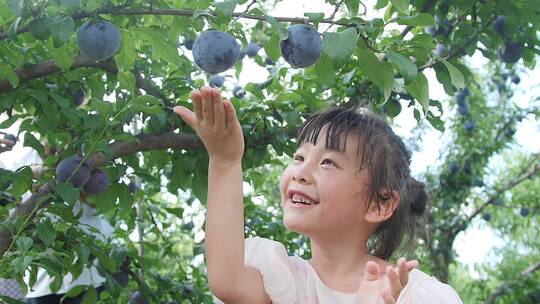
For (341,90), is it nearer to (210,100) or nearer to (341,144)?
(341,144)

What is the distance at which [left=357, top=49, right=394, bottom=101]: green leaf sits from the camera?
5.58 ft

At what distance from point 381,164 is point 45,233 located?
0.98m

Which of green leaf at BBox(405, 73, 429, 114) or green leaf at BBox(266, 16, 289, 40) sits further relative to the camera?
green leaf at BBox(405, 73, 429, 114)

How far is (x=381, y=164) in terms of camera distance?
1.66 metres

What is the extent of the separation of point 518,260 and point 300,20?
18.9 ft

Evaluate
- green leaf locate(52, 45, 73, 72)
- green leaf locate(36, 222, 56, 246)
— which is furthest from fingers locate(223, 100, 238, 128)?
green leaf locate(36, 222, 56, 246)

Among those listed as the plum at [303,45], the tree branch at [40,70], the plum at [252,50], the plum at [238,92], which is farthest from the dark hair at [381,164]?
the plum at [252,50]

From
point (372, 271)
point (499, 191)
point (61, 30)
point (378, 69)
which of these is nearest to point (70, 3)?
point (61, 30)

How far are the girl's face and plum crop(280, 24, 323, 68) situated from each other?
181 mm

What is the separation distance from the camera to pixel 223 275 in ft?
4.59

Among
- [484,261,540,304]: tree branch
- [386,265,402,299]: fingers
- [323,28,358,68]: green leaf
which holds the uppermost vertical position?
[323,28,358,68]: green leaf

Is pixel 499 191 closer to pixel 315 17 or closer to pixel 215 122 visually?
pixel 315 17

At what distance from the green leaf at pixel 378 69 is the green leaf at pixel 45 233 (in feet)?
3.24

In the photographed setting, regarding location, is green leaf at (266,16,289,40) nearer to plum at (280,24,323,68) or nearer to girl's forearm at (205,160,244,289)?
plum at (280,24,323,68)
